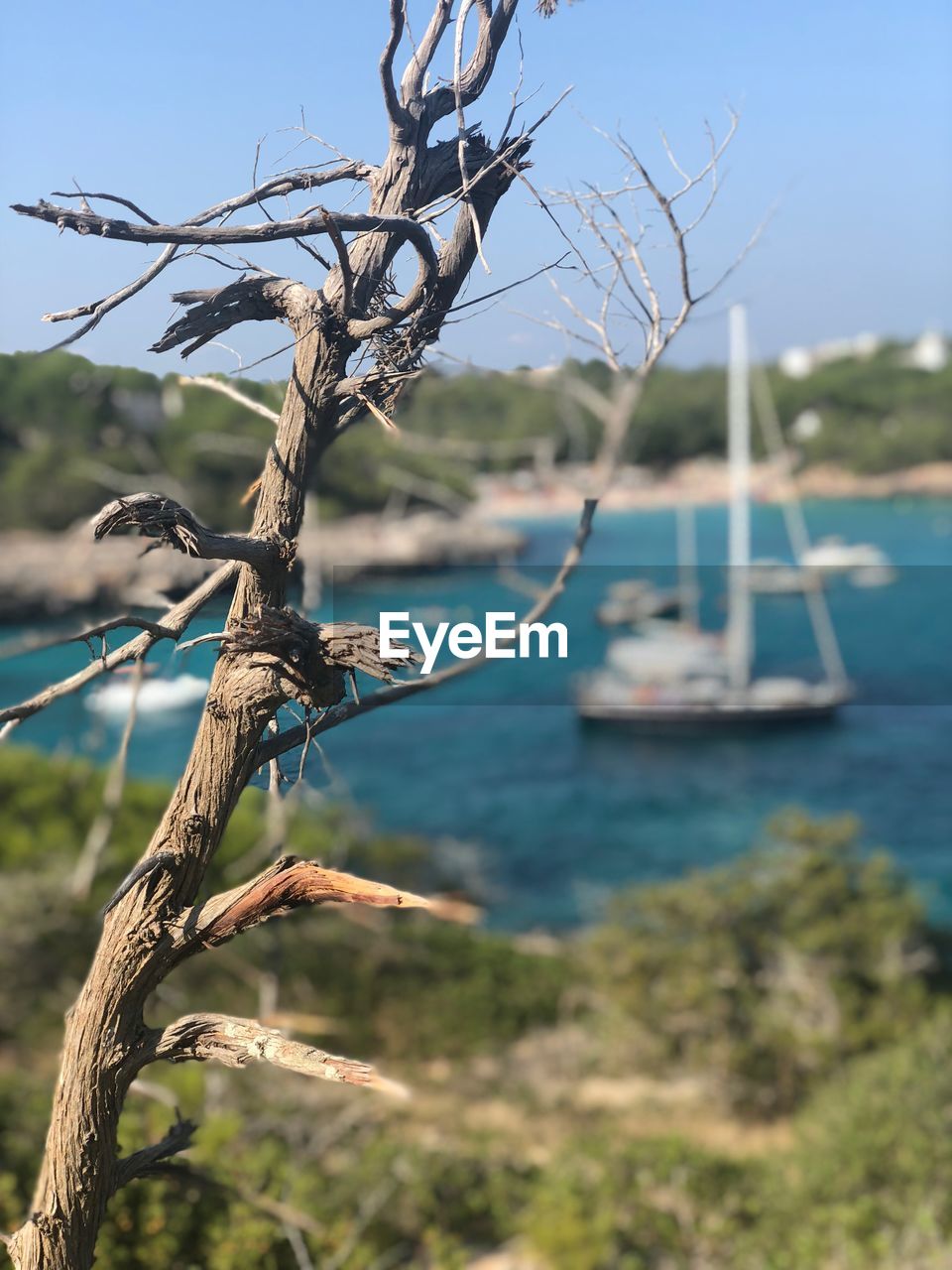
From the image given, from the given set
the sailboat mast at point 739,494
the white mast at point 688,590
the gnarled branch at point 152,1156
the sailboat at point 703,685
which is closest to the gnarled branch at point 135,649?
the gnarled branch at point 152,1156

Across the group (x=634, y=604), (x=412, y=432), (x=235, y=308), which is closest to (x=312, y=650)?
(x=235, y=308)

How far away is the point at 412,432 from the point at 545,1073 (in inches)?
173

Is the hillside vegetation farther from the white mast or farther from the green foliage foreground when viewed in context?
the green foliage foreground

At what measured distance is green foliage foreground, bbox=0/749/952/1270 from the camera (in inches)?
148

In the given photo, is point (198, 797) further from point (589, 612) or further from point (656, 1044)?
point (589, 612)

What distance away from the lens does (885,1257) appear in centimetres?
359

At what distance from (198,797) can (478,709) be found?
19.0m

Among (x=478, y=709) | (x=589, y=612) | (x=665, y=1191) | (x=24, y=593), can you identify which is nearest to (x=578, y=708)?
(x=478, y=709)


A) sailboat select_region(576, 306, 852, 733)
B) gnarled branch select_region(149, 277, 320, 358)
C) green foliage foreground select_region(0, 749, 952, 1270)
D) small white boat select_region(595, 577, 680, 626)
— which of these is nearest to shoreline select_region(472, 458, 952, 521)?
small white boat select_region(595, 577, 680, 626)

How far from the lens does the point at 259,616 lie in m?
1.32

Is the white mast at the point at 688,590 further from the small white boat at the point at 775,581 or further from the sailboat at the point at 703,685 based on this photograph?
the sailboat at the point at 703,685

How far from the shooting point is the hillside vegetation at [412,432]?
1234 centimetres

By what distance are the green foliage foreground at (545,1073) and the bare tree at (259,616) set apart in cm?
102

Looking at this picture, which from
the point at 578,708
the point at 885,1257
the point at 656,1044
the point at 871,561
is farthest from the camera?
the point at 871,561
